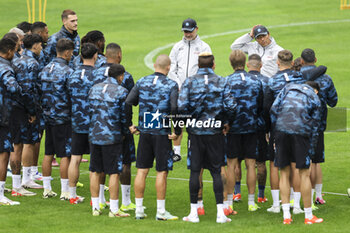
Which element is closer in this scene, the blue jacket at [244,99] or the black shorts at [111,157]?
the black shorts at [111,157]

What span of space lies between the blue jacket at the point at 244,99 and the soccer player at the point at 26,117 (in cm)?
371

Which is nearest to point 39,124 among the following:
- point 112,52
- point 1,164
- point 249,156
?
point 1,164

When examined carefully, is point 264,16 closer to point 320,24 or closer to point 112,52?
point 320,24

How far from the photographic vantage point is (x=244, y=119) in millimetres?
11008

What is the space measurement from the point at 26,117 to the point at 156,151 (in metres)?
3.20

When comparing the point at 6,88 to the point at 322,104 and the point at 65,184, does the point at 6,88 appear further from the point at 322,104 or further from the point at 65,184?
the point at 322,104

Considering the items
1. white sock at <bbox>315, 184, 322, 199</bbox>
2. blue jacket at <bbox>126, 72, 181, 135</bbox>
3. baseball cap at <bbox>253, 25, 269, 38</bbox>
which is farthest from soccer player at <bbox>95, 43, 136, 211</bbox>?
white sock at <bbox>315, 184, 322, 199</bbox>

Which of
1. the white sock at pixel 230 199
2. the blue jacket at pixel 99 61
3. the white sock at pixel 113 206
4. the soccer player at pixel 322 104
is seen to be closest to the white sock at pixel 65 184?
the white sock at pixel 113 206

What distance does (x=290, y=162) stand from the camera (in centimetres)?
1046

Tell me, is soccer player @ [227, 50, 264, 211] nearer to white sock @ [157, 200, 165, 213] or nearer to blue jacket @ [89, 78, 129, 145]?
white sock @ [157, 200, 165, 213]

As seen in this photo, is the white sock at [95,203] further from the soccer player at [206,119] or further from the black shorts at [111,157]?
the soccer player at [206,119]

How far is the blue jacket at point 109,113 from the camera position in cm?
1066

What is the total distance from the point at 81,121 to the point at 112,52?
127 centimetres

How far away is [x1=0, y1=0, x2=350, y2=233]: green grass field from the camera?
10.3 meters
